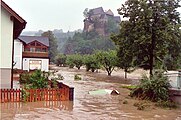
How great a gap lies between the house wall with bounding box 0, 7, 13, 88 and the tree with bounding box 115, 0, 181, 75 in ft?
45.6

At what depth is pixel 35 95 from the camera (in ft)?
50.9

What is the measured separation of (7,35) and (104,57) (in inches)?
1455

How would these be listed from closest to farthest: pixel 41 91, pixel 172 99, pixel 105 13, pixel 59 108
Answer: pixel 59 108 → pixel 41 91 → pixel 172 99 → pixel 105 13

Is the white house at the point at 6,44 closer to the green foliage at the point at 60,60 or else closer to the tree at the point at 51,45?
the green foliage at the point at 60,60

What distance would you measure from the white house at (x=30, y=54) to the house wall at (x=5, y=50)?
104 ft

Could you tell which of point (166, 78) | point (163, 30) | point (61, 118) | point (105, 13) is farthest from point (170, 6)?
point (105, 13)

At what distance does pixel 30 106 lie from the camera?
14.2m

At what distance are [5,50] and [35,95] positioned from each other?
3138 mm

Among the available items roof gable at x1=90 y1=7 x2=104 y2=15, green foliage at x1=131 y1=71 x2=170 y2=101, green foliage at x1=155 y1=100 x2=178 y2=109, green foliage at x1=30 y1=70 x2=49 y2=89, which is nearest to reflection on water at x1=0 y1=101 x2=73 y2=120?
green foliage at x1=30 y1=70 x2=49 y2=89

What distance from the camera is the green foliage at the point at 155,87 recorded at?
690 inches

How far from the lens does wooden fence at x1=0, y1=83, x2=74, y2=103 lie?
14719 mm

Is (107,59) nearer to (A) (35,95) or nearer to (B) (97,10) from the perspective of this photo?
(A) (35,95)

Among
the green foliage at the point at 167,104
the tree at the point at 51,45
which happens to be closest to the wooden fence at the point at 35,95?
the green foliage at the point at 167,104

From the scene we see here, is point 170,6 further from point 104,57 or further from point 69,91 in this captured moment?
point 104,57
